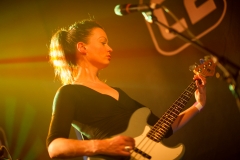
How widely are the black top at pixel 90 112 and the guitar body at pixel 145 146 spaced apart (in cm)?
5

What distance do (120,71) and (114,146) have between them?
1.17 metres

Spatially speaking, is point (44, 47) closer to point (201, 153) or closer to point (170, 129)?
point (170, 129)

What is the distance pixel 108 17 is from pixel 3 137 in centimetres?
128

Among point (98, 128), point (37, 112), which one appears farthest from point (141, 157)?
point (37, 112)

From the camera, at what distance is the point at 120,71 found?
270cm

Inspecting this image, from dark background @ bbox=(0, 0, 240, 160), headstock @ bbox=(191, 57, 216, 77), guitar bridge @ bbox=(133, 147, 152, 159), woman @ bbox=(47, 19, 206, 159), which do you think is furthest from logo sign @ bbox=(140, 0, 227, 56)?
guitar bridge @ bbox=(133, 147, 152, 159)

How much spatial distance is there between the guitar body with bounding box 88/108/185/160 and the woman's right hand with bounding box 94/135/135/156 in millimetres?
70

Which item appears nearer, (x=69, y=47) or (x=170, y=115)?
(x=170, y=115)

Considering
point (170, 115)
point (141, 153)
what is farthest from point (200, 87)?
point (141, 153)

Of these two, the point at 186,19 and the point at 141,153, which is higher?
the point at 186,19

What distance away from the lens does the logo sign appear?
2.88m

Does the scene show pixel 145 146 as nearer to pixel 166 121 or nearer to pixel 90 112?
pixel 166 121

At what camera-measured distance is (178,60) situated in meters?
2.86

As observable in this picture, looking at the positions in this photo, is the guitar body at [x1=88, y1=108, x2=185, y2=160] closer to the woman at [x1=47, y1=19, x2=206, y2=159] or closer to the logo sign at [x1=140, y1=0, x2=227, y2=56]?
the woman at [x1=47, y1=19, x2=206, y2=159]
